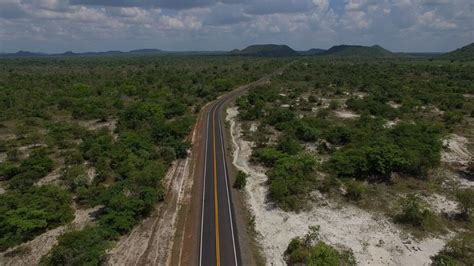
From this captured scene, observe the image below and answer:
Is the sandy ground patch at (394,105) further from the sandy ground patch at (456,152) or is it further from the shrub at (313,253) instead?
the shrub at (313,253)

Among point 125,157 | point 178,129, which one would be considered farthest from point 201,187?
point 178,129

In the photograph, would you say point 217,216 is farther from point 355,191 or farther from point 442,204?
point 442,204

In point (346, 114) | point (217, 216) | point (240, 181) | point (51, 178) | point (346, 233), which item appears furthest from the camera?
point (346, 114)

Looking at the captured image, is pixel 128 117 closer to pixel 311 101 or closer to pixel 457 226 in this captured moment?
pixel 311 101

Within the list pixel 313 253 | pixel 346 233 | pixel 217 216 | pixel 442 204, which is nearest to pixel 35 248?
pixel 217 216

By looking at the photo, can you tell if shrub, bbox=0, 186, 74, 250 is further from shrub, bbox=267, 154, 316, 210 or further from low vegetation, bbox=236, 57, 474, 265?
low vegetation, bbox=236, 57, 474, 265

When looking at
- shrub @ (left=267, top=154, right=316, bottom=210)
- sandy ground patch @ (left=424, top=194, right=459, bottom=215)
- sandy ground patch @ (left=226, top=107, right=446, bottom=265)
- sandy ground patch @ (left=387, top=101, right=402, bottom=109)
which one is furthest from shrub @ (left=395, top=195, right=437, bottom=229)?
sandy ground patch @ (left=387, top=101, right=402, bottom=109)
